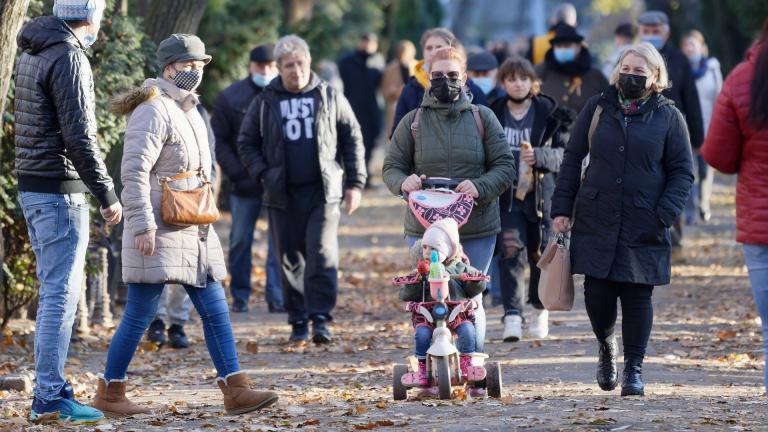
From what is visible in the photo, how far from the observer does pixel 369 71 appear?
84.3 feet

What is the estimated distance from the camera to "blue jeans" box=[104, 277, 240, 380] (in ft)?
28.0

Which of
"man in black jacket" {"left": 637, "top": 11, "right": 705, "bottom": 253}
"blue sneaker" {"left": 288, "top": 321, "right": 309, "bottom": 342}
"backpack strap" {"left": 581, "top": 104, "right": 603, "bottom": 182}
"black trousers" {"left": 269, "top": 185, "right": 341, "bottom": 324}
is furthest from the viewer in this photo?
"man in black jacket" {"left": 637, "top": 11, "right": 705, "bottom": 253}

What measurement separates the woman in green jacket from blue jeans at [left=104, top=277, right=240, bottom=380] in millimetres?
1440

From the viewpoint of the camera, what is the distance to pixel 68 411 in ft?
27.5

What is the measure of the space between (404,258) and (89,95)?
35.7 ft

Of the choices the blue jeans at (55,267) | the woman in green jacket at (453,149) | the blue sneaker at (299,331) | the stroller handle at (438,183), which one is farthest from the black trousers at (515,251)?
the blue jeans at (55,267)

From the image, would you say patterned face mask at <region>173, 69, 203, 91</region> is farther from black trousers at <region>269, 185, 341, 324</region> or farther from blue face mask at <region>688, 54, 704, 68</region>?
blue face mask at <region>688, 54, 704, 68</region>

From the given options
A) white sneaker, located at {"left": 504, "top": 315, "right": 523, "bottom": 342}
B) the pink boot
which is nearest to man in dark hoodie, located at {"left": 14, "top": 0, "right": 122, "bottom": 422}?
the pink boot

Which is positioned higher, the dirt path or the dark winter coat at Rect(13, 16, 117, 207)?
the dark winter coat at Rect(13, 16, 117, 207)

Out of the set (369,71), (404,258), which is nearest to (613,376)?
(404,258)

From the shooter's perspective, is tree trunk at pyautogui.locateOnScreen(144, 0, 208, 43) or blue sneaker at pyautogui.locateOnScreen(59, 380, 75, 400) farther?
tree trunk at pyautogui.locateOnScreen(144, 0, 208, 43)

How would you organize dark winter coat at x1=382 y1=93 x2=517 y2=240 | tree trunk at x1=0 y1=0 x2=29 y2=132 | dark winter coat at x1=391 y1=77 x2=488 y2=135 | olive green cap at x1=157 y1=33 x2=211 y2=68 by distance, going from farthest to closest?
dark winter coat at x1=391 y1=77 x2=488 y2=135
tree trunk at x1=0 y1=0 x2=29 y2=132
dark winter coat at x1=382 y1=93 x2=517 y2=240
olive green cap at x1=157 y1=33 x2=211 y2=68

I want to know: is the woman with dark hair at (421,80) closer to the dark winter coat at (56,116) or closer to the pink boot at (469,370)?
the pink boot at (469,370)

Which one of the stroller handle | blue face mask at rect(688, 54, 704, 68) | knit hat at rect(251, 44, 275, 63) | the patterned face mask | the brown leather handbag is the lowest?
the brown leather handbag
